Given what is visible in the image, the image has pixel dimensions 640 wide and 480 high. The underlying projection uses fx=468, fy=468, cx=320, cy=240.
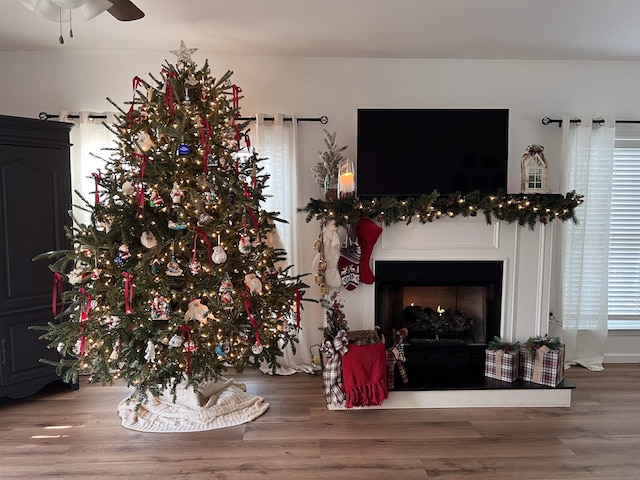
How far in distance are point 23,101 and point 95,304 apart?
6.81ft

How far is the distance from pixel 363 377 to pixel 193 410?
1.13 meters

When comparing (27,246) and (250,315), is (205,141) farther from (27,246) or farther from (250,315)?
(27,246)

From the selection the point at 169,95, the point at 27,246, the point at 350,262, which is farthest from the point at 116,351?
the point at 350,262

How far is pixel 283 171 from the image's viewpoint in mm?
3807

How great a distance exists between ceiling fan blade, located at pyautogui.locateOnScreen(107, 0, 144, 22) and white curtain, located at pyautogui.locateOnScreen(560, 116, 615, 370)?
332 centimetres

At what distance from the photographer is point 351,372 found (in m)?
3.12

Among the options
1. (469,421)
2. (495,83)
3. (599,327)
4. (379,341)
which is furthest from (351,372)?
(495,83)

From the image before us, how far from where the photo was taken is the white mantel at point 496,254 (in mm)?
3467

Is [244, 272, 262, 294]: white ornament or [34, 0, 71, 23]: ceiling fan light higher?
[34, 0, 71, 23]: ceiling fan light

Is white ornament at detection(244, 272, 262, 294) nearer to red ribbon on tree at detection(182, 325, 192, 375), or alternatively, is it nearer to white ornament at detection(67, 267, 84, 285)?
red ribbon on tree at detection(182, 325, 192, 375)

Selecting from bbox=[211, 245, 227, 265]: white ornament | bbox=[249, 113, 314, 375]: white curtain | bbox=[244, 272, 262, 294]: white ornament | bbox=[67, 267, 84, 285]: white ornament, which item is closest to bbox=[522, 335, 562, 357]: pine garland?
bbox=[249, 113, 314, 375]: white curtain

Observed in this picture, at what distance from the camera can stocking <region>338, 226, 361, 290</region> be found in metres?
3.39

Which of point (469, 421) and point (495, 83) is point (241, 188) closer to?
point (469, 421)

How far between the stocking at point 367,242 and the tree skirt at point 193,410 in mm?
1145
